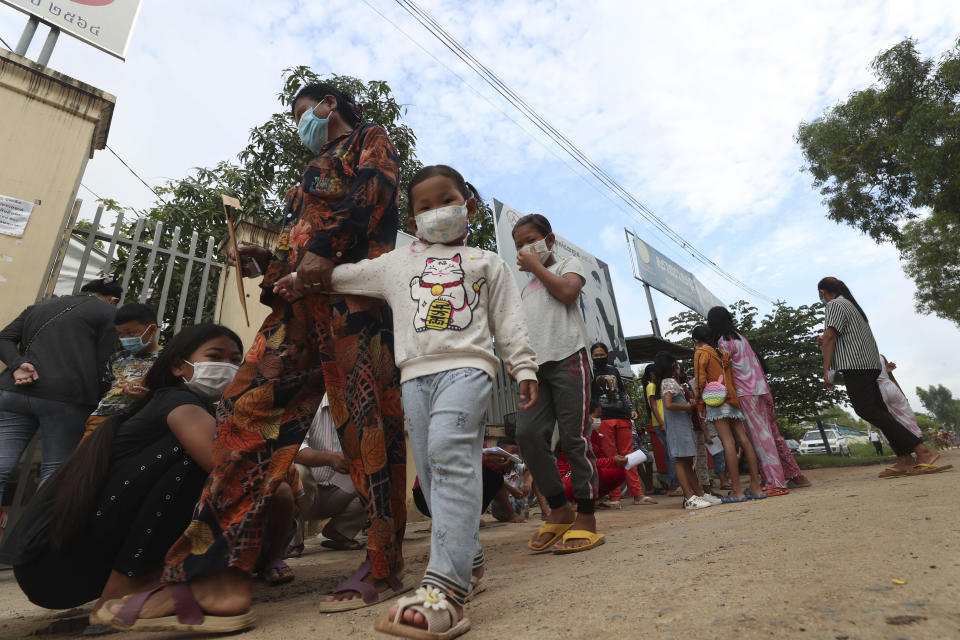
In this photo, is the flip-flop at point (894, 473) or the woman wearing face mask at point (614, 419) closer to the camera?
the flip-flop at point (894, 473)

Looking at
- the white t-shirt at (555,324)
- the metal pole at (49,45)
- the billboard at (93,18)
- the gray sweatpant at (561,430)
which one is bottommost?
the gray sweatpant at (561,430)

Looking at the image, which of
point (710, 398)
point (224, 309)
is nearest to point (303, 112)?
point (224, 309)

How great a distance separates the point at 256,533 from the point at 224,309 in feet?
11.7

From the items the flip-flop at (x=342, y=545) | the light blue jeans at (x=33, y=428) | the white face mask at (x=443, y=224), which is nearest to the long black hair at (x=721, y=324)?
the flip-flop at (x=342, y=545)

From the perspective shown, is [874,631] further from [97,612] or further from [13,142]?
[13,142]

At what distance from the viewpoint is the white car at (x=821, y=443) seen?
3033 centimetres

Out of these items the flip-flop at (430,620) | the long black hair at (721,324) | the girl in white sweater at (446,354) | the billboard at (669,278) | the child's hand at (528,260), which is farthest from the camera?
the billboard at (669,278)

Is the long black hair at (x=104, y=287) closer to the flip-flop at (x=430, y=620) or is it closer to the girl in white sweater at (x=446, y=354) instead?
the girl in white sweater at (x=446, y=354)

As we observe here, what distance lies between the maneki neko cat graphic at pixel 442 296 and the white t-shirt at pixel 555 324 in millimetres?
948

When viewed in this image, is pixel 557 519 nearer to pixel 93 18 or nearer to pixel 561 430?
pixel 561 430

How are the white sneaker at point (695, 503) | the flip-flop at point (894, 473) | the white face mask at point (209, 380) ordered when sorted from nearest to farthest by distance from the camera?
the white face mask at point (209, 380)
the flip-flop at point (894, 473)
the white sneaker at point (695, 503)

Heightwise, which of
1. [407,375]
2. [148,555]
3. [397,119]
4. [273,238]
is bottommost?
[148,555]

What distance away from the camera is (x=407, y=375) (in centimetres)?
164

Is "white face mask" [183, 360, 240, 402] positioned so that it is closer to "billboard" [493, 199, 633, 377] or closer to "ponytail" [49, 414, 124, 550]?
"ponytail" [49, 414, 124, 550]
